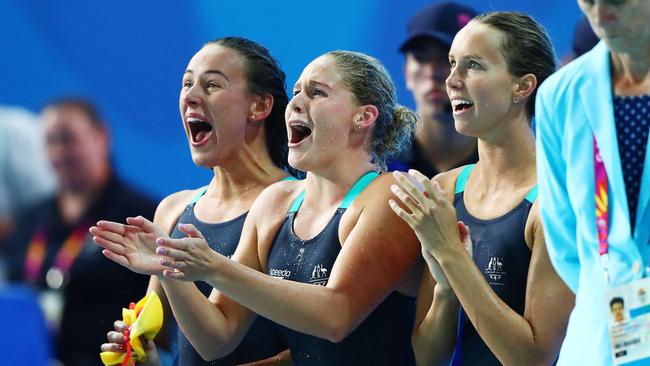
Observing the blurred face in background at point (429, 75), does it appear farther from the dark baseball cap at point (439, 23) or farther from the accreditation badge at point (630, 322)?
the accreditation badge at point (630, 322)

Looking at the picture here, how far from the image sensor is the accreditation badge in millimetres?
2408

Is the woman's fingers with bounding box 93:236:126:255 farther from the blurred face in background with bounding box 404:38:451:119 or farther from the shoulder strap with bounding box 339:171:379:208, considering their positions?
the blurred face in background with bounding box 404:38:451:119

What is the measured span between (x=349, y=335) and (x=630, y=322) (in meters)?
1.04

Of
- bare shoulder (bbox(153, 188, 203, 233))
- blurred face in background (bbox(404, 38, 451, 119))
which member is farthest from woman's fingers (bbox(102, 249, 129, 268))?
blurred face in background (bbox(404, 38, 451, 119))

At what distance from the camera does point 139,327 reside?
362 centimetres

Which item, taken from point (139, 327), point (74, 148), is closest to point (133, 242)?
point (139, 327)

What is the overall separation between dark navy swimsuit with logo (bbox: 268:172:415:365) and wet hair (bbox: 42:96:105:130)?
77.7 inches

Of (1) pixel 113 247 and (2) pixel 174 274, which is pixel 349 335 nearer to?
(2) pixel 174 274

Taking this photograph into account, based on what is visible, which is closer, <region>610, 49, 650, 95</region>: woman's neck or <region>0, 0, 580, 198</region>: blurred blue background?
<region>610, 49, 650, 95</region>: woman's neck

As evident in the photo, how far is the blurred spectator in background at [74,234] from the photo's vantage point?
4.75 meters

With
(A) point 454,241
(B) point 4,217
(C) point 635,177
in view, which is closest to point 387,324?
(A) point 454,241

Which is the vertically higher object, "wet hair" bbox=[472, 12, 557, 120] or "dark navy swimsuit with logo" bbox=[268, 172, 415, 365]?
"wet hair" bbox=[472, 12, 557, 120]

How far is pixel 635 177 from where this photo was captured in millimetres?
2469

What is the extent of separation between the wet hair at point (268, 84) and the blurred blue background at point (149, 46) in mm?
1279
